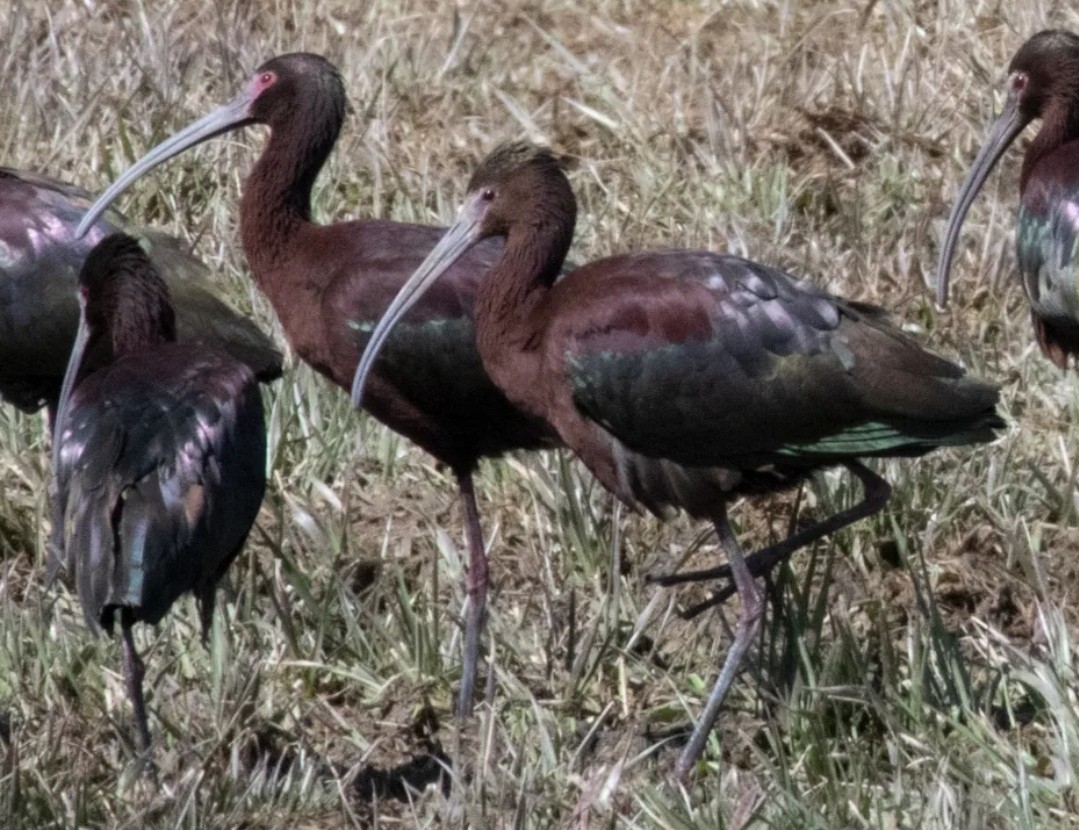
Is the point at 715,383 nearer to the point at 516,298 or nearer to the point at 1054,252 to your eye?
the point at 516,298

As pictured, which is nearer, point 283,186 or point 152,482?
point 152,482

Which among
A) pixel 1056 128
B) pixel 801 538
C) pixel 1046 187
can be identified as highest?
pixel 1056 128

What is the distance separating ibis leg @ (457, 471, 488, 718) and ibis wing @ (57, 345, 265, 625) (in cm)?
70

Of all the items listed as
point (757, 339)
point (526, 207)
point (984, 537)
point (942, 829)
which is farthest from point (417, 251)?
point (942, 829)

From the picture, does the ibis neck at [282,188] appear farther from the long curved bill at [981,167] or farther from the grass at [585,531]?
→ the long curved bill at [981,167]

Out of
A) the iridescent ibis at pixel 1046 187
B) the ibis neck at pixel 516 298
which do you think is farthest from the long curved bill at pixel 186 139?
the iridescent ibis at pixel 1046 187

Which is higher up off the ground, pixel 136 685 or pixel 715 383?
pixel 715 383

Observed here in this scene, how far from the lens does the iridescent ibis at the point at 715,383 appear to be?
5133 millimetres

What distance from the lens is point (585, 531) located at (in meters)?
5.92

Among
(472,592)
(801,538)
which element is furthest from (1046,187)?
(472,592)

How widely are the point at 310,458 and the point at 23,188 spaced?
115cm

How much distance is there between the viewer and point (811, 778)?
195 inches

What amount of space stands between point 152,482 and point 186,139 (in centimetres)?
170

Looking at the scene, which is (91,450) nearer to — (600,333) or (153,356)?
(153,356)
